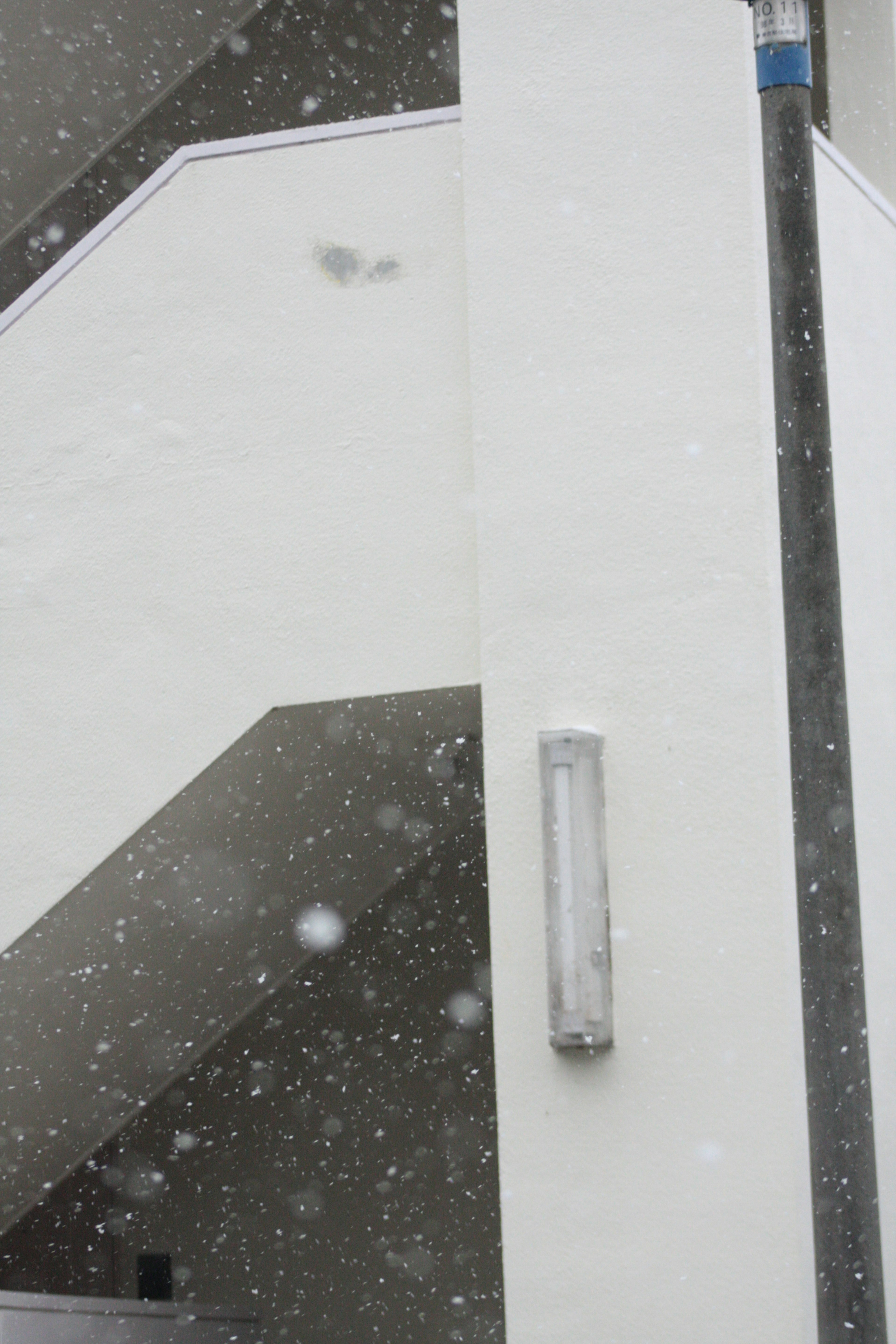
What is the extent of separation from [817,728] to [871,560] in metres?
2.04

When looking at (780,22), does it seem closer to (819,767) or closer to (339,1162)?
(819,767)

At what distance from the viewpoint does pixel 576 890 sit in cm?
446

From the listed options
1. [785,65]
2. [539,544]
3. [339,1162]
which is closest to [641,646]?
[539,544]

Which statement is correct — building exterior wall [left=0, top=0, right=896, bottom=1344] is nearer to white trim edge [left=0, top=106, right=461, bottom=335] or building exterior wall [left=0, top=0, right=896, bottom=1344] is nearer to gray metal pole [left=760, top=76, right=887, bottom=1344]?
white trim edge [left=0, top=106, right=461, bottom=335]

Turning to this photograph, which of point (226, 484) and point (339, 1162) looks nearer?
point (226, 484)

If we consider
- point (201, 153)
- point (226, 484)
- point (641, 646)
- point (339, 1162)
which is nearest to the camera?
point (641, 646)

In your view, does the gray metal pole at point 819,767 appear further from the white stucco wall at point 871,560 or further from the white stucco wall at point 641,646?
the white stucco wall at point 871,560

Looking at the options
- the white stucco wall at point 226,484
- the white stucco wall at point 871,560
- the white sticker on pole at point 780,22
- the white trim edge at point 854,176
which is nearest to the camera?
the white sticker on pole at point 780,22

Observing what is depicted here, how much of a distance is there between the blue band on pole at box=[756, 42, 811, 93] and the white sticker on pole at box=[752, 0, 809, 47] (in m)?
0.01

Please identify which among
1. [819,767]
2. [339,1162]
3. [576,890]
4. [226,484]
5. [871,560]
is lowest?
[339,1162]

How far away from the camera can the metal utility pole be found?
303 centimetres

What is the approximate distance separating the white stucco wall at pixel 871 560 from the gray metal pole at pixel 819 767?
4.82ft

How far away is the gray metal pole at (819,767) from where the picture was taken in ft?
9.95

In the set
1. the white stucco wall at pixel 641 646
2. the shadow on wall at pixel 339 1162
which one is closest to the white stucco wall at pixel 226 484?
the white stucco wall at pixel 641 646
